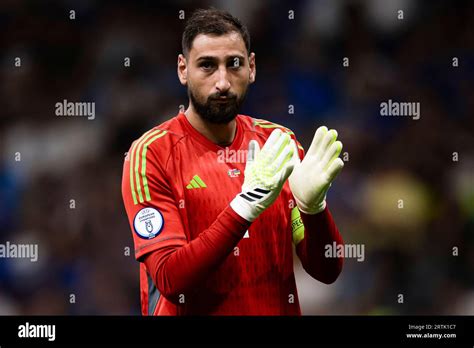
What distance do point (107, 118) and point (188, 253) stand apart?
9.55ft

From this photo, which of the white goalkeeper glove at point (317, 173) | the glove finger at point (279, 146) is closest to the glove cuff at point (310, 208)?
the white goalkeeper glove at point (317, 173)

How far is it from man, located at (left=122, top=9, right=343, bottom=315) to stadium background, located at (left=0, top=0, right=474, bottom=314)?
5.99 ft

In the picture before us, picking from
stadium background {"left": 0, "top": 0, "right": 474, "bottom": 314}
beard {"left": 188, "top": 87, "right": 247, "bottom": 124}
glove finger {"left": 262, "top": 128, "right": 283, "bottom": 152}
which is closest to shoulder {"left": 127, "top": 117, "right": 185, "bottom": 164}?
beard {"left": 188, "top": 87, "right": 247, "bottom": 124}

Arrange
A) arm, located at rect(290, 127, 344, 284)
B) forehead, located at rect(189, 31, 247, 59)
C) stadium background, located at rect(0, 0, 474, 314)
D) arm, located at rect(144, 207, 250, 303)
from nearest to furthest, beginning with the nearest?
arm, located at rect(144, 207, 250, 303) → arm, located at rect(290, 127, 344, 284) → forehead, located at rect(189, 31, 247, 59) → stadium background, located at rect(0, 0, 474, 314)

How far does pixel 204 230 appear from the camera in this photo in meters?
3.25

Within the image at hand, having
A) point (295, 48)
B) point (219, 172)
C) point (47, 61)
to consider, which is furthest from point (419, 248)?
point (47, 61)

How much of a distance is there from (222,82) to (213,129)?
23 cm

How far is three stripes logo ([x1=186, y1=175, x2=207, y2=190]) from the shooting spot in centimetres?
331

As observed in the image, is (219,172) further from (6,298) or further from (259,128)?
(6,298)

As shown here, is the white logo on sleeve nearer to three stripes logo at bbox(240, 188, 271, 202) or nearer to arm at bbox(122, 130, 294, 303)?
arm at bbox(122, 130, 294, 303)

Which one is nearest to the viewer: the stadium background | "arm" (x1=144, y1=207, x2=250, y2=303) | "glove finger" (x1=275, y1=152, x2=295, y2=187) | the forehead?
"arm" (x1=144, y1=207, x2=250, y2=303)

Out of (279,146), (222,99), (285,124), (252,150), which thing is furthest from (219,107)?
(285,124)

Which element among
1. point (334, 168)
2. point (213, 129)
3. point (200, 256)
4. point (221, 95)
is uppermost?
point (221, 95)

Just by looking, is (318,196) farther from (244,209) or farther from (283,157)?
(244,209)
